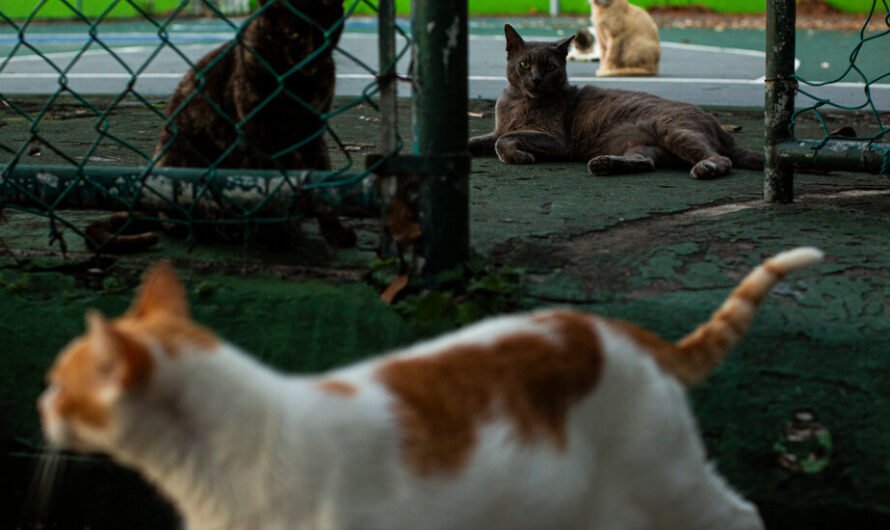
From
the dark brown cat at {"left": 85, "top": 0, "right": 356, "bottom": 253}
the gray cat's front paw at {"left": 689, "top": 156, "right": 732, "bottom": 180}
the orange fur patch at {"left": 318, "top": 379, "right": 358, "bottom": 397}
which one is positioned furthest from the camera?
the gray cat's front paw at {"left": 689, "top": 156, "right": 732, "bottom": 180}

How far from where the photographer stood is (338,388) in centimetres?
Answer: 166

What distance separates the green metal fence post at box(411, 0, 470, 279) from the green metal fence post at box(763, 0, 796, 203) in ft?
4.57

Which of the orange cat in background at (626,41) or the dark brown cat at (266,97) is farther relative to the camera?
the orange cat in background at (626,41)

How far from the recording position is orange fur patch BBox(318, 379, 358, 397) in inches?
64.6

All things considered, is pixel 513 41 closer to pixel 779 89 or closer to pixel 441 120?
pixel 779 89

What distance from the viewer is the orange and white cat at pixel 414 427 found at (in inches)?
60.0

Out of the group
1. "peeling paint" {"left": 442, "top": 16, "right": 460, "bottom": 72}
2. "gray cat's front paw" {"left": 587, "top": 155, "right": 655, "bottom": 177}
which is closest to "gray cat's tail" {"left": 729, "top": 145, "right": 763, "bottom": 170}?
"gray cat's front paw" {"left": 587, "top": 155, "right": 655, "bottom": 177}

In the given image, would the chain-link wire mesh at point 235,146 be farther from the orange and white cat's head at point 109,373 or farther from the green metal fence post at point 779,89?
the green metal fence post at point 779,89

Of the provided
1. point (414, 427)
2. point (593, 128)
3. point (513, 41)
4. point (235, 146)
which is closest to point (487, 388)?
point (414, 427)

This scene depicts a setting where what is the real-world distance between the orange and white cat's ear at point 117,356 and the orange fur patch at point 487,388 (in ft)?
1.29

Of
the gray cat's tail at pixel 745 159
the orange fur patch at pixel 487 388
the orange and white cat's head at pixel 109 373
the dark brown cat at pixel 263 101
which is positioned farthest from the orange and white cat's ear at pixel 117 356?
the gray cat's tail at pixel 745 159

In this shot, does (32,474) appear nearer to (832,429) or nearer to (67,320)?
(67,320)

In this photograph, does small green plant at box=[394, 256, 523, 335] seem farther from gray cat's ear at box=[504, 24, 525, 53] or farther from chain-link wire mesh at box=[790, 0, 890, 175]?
gray cat's ear at box=[504, 24, 525, 53]

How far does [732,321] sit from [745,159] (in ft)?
9.97
